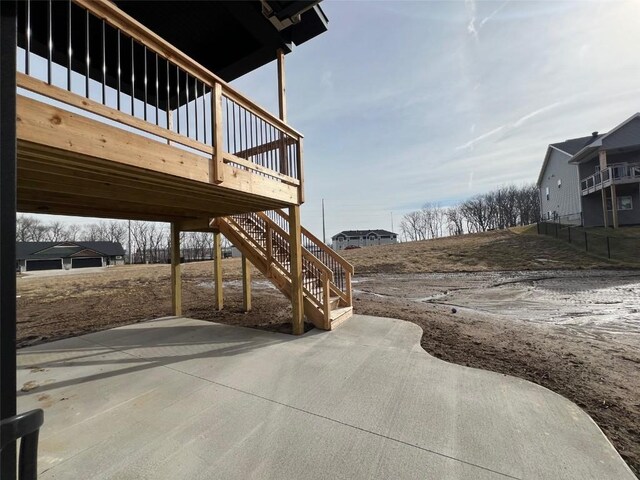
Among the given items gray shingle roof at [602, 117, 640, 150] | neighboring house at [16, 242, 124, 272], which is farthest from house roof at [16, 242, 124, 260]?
gray shingle roof at [602, 117, 640, 150]

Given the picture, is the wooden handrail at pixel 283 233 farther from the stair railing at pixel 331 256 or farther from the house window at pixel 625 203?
the house window at pixel 625 203

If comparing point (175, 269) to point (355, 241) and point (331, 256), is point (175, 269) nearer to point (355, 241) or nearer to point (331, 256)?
point (331, 256)

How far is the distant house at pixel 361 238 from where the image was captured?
7544 cm

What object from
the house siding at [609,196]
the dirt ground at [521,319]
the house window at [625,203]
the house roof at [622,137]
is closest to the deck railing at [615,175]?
the house siding at [609,196]

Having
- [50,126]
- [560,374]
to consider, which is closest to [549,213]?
[560,374]

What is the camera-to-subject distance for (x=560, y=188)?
2681 cm

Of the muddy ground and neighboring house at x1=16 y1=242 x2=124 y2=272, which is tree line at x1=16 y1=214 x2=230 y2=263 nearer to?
neighboring house at x1=16 y1=242 x2=124 y2=272

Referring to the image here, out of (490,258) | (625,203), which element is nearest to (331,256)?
(490,258)

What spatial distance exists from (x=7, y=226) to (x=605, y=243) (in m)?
25.0

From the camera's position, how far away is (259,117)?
479cm

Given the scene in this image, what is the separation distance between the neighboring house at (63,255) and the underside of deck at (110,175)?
5557 cm

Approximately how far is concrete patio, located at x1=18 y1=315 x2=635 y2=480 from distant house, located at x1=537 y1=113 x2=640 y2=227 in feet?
79.0

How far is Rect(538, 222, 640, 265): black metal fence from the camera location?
15992mm

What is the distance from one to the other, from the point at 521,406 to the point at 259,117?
505 cm
